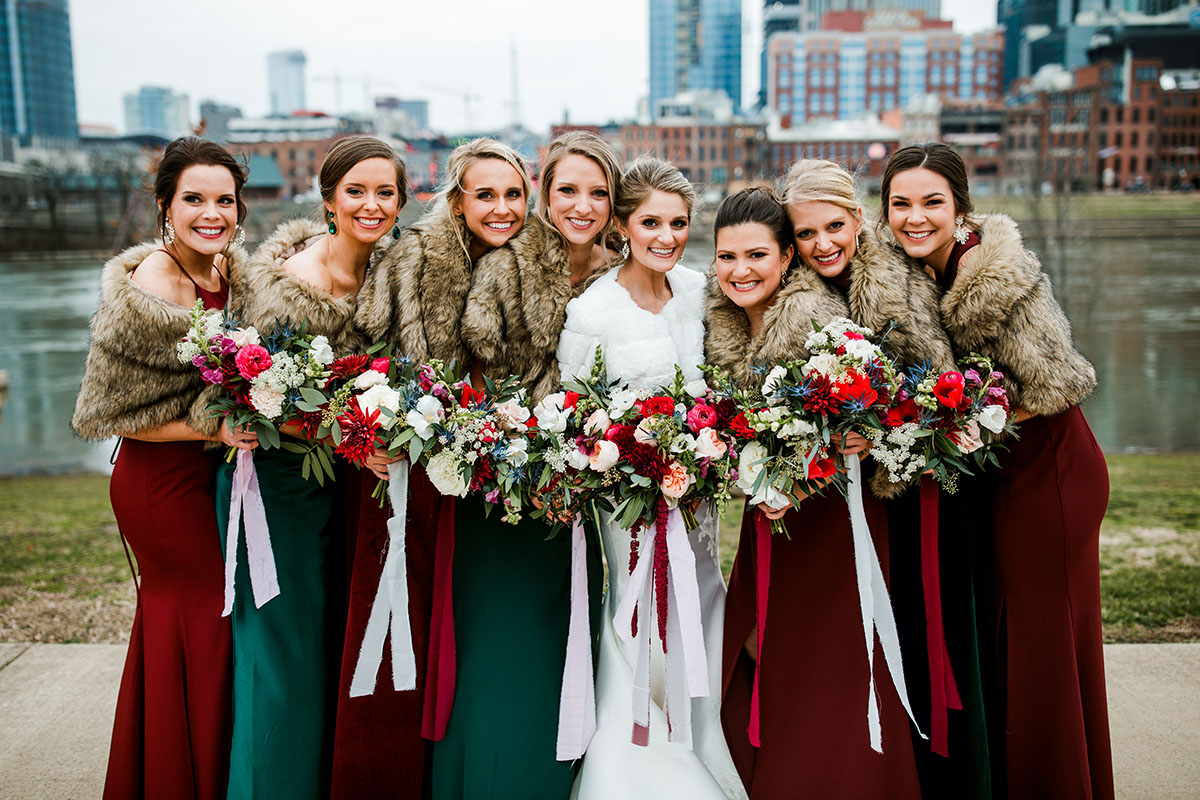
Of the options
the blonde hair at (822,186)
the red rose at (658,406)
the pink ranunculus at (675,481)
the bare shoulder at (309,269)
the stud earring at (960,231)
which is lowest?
the pink ranunculus at (675,481)

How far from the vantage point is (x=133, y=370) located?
3.30 metres

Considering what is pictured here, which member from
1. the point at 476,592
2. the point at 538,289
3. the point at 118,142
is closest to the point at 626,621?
the point at 476,592

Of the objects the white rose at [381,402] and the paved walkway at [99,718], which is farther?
the paved walkway at [99,718]

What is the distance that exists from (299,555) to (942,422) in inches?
93.2

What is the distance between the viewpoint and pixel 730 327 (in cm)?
354

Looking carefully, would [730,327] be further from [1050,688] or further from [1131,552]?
[1131,552]

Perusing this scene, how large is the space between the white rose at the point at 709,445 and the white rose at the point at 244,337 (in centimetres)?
159

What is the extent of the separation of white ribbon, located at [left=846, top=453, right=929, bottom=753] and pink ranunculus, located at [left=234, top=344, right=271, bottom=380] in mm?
2055

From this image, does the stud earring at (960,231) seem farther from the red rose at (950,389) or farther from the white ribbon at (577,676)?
the white ribbon at (577,676)

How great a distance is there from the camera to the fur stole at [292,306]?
3385 mm

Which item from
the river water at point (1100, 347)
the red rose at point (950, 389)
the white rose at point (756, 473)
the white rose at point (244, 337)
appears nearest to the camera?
the red rose at point (950, 389)

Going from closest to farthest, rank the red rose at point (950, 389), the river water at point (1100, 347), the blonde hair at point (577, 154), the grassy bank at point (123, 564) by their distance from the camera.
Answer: the red rose at point (950, 389)
the blonde hair at point (577, 154)
the grassy bank at point (123, 564)
the river water at point (1100, 347)

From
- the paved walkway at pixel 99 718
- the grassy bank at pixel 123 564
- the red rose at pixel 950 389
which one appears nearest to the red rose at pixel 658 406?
the red rose at pixel 950 389

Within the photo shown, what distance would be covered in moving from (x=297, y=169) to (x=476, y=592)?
365ft
